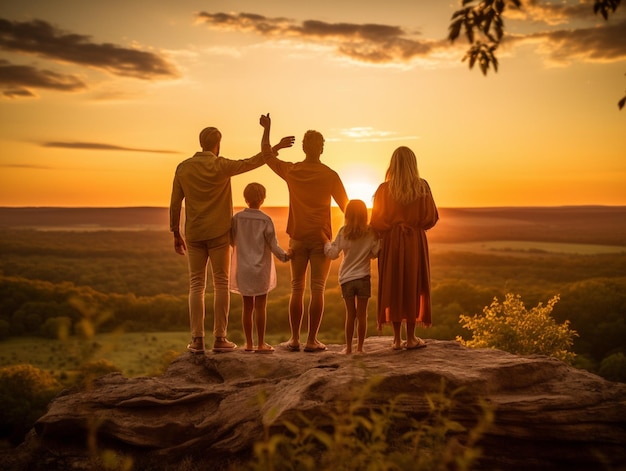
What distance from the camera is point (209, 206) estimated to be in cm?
873

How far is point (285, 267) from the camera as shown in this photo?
51.3 m

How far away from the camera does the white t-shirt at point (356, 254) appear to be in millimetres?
8328

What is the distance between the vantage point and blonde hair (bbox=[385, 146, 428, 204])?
7.96 m

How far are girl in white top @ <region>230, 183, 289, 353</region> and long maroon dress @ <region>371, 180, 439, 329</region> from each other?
1376 mm

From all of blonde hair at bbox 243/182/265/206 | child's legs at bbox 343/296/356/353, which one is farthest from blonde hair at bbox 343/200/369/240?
blonde hair at bbox 243/182/265/206

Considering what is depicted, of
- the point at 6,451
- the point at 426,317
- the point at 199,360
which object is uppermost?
the point at 426,317

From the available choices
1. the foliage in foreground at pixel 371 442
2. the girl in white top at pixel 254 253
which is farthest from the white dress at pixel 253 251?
the foliage in foreground at pixel 371 442

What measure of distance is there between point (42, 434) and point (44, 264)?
64415 mm

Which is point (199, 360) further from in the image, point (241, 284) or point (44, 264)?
point (44, 264)

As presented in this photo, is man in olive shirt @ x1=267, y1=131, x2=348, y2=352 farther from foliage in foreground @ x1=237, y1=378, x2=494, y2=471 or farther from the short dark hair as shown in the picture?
foliage in foreground @ x1=237, y1=378, x2=494, y2=471

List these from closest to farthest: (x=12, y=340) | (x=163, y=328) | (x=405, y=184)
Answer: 1. (x=405, y=184)
2. (x=12, y=340)
3. (x=163, y=328)

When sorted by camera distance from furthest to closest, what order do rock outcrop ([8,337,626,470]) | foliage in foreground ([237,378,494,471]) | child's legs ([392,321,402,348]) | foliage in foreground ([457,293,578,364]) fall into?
1. foliage in foreground ([457,293,578,364])
2. child's legs ([392,321,402,348])
3. rock outcrop ([8,337,626,470])
4. foliage in foreground ([237,378,494,471])

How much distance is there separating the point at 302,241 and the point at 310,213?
40 centimetres

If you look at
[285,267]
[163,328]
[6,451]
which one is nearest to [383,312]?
[6,451]
